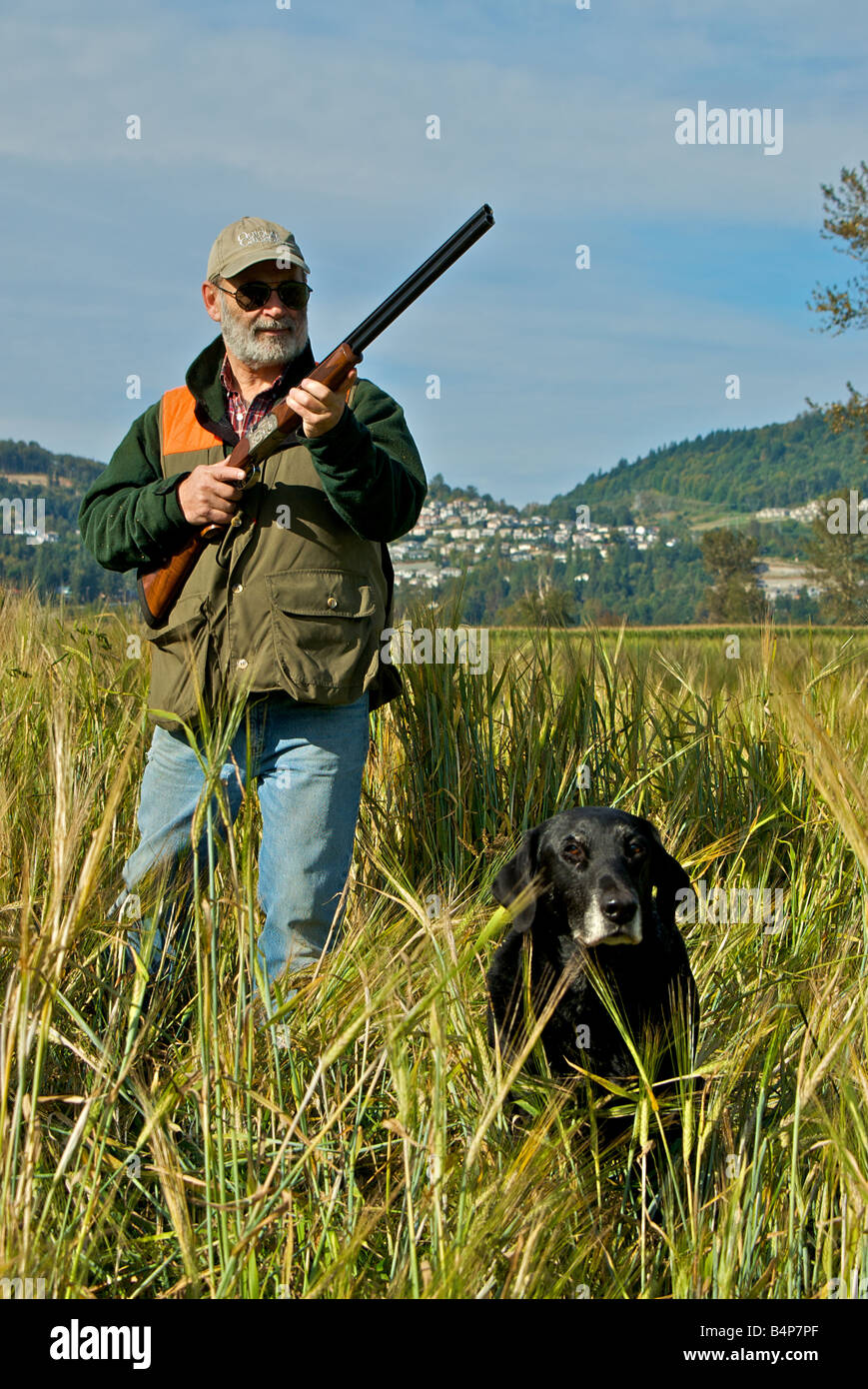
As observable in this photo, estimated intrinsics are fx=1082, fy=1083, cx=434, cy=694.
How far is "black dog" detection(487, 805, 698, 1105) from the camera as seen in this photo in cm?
240

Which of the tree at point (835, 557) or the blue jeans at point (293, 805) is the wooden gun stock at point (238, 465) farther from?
the tree at point (835, 557)

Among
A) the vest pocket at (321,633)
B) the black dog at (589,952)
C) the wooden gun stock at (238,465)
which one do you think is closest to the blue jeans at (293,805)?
the vest pocket at (321,633)

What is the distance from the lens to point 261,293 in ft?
10.2

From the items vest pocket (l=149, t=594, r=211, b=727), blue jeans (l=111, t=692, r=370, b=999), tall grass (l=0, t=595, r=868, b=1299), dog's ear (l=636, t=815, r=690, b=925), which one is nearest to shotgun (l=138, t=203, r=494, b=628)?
vest pocket (l=149, t=594, r=211, b=727)

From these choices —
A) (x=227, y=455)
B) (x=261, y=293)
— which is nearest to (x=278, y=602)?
(x=227, y=455)

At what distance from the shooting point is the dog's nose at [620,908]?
2.30 metres

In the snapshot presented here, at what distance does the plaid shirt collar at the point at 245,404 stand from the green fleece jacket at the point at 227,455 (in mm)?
24

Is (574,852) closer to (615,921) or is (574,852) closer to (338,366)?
(615,921)

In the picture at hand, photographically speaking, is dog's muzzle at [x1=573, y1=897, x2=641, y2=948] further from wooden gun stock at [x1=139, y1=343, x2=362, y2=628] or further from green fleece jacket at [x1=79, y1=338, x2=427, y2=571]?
wooden gun stock at [x1=139, y1=343, x2=362, y2=628]

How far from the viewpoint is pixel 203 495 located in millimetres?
2934

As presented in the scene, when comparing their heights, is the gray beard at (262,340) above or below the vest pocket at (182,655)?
above

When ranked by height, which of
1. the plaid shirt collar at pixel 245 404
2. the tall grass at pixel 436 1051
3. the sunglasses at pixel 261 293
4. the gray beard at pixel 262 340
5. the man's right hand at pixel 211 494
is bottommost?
the tall grass at pixel 436 1051

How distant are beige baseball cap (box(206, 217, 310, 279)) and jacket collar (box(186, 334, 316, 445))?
0.77ft
